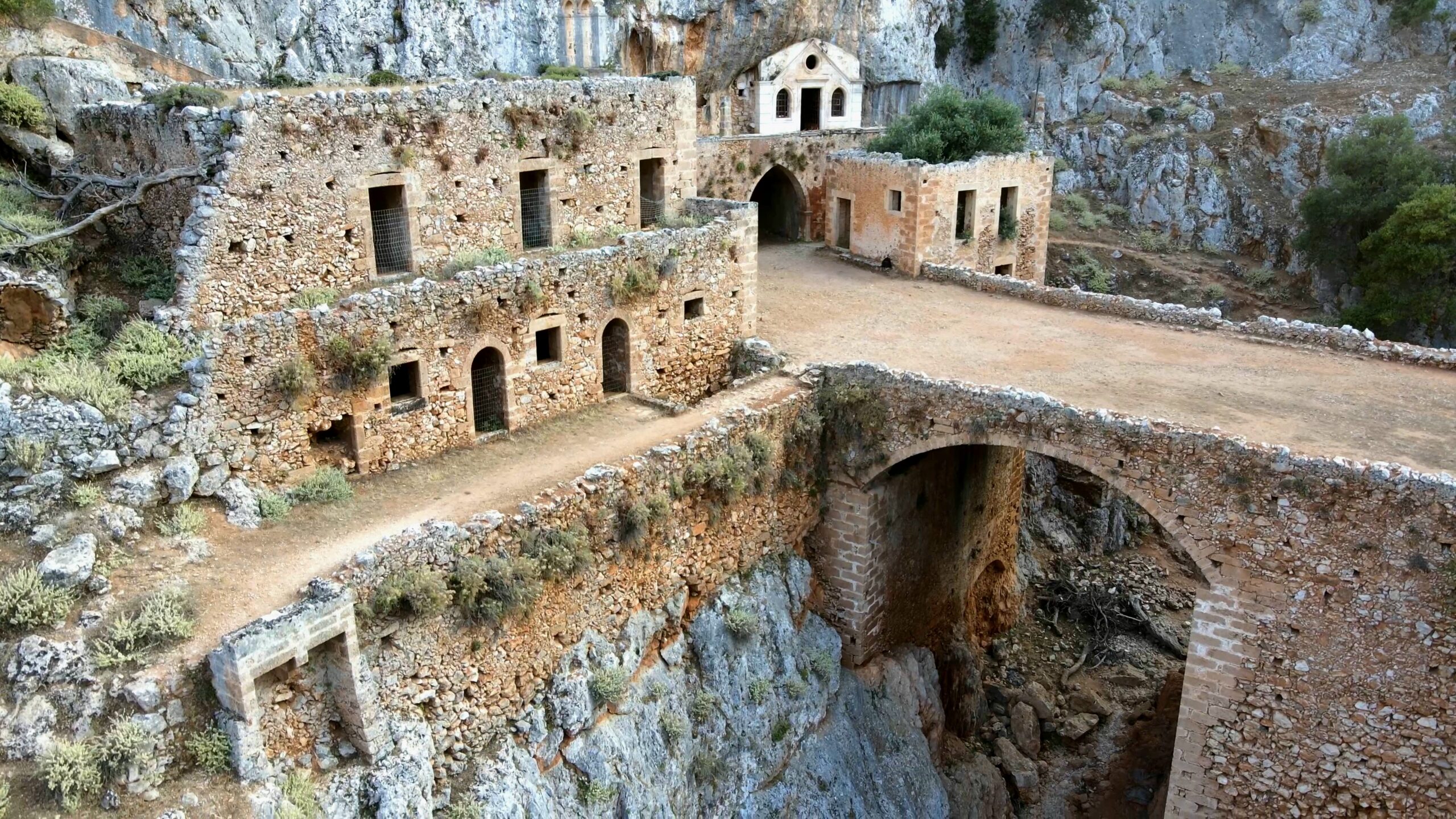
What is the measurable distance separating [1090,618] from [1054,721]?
3.80 metres

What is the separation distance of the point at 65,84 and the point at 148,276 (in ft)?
14.8

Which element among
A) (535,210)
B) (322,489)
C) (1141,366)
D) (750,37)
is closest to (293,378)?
(322,489)

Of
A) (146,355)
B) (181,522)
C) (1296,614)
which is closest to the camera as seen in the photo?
(181,522)

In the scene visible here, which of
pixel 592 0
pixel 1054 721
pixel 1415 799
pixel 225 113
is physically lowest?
pixel 1054 721

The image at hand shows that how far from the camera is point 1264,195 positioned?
40.9 meters

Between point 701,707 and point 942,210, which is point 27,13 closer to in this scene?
point 701,707

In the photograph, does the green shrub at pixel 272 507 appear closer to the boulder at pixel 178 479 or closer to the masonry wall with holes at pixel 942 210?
the boulder at pixel 178 479

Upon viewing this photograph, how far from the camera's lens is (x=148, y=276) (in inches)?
603

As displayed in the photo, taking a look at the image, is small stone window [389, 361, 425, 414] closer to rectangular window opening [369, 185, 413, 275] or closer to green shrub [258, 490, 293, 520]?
green shrub [258, 490, 293, 520]

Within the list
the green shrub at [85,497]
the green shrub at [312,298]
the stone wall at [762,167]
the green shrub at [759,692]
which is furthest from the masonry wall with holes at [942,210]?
the green shrub at [85,497]

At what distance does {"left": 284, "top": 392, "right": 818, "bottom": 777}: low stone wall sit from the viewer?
1140 cm

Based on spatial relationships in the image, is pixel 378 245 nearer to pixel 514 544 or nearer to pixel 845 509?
pixel 514 544

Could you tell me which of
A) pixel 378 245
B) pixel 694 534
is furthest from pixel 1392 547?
pixel 378 245

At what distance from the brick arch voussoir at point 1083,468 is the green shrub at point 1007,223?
12.5 m
